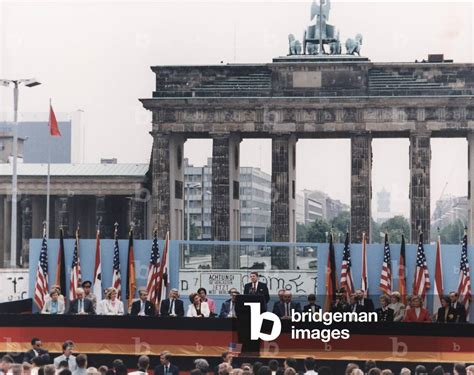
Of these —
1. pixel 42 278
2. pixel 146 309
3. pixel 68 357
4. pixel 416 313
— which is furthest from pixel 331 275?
pixel 68 357

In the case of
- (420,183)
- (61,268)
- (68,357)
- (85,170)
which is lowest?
(68,357)

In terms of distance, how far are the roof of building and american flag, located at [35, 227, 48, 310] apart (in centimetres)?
5793

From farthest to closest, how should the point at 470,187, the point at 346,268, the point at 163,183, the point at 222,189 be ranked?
the point at 163,183 < the point at 222,189 < the point at 470,187 < the point at 346,268

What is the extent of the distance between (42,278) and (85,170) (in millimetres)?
62554

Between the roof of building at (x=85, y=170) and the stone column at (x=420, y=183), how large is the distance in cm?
2060

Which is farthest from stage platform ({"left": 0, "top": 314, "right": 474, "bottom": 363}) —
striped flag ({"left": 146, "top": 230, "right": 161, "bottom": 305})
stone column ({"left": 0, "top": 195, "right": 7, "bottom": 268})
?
stone column ({"left": 0, "top": 195, "right": 7, "bottom": 268})

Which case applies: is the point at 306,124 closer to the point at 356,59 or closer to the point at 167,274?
the point at 356,59

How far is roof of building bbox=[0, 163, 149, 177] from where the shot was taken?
99.6 m

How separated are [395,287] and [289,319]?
30.3ft

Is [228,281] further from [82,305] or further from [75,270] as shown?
[82,305]

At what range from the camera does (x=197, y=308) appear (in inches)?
1277

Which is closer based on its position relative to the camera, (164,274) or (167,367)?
(167,367)

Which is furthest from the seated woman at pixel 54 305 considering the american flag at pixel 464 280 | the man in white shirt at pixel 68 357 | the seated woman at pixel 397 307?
the american flag at pixel 464 280

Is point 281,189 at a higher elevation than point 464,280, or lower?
higher
